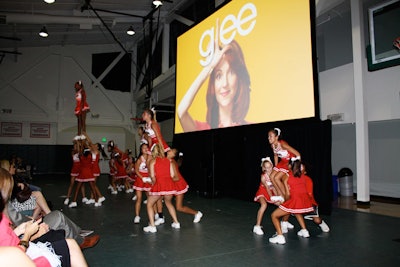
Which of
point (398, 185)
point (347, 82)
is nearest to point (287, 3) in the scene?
point (347, 82)

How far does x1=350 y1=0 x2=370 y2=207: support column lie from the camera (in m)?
6.02

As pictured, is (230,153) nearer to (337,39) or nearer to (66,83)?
(337,39)

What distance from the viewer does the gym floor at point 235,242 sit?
9.50ft

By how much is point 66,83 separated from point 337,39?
41.1 ft

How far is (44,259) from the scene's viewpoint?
168 centimetres

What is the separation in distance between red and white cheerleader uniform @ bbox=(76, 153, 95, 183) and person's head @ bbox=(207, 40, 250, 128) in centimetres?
268

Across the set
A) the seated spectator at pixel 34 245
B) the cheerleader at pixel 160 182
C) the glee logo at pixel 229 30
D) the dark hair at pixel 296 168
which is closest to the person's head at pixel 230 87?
the glee logo at pixel 229 30

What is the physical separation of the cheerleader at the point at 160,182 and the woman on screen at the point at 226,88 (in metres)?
1.53

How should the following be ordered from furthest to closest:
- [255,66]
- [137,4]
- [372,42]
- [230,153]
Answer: [137,4] < [230,153] < [372,42] < [255,66]

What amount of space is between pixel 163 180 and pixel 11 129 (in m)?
12.9

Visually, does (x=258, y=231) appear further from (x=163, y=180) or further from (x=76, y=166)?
(x=76, y=166)

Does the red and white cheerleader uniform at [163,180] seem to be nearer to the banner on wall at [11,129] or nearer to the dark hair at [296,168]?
the dark hair at [296,168]

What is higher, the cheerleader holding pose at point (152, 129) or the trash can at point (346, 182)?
the cheerleader holding pose at point (152, 129)

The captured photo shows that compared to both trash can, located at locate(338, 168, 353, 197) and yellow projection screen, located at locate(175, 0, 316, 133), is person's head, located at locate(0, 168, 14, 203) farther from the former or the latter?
trash can, located at locate(338, 168, 353, 197)
